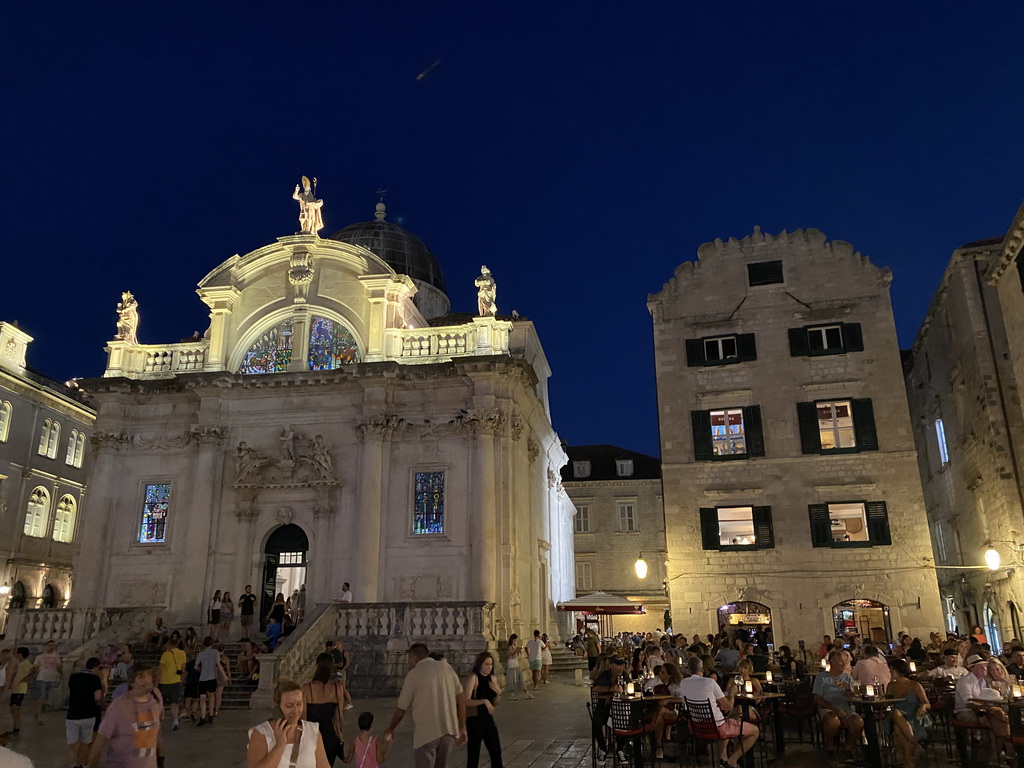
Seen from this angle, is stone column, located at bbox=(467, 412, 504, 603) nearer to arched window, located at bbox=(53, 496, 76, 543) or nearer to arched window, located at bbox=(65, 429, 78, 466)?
arched window, located at bbox=(53, 496, 76, 543)

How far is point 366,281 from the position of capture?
28703 mm

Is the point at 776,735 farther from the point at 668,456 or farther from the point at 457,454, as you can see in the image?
the point at 457,454

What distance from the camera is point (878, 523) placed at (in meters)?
24.2

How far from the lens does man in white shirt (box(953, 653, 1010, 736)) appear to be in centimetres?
1067

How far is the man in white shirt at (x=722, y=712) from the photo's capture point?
34.2 feet

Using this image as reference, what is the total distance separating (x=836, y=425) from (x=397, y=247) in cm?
2285

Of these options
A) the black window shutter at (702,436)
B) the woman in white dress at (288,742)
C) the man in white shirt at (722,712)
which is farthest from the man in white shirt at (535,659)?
the woman in white dress at (288,742)

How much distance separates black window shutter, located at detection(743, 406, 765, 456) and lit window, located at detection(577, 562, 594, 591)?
2732 cm

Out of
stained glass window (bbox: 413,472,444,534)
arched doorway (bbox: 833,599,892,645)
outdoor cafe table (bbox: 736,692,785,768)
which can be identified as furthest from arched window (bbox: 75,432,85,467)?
outdoor cafe table (bbox: 736,692,785,768)

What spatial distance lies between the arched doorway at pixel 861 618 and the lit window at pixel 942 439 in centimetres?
870

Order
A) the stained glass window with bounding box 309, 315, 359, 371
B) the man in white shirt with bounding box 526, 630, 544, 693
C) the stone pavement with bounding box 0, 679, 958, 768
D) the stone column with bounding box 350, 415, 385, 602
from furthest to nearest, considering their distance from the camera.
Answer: the stained glass window with bounding box 309, 315, 359, 371
the stone column with bounding box 350, 415, 385, 602
the man in white shirt with bounding box 526, 630, 544, 693
the stone pavement with bounding box 0, 679, 958, 768

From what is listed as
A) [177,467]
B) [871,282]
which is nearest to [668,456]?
[871,282]

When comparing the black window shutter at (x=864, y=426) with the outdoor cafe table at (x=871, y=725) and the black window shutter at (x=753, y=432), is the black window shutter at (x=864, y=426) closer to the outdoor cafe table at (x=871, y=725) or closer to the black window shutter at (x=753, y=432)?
the black window shutter at (x=753, y=432)

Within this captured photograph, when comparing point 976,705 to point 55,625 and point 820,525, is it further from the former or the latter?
point 55,625
